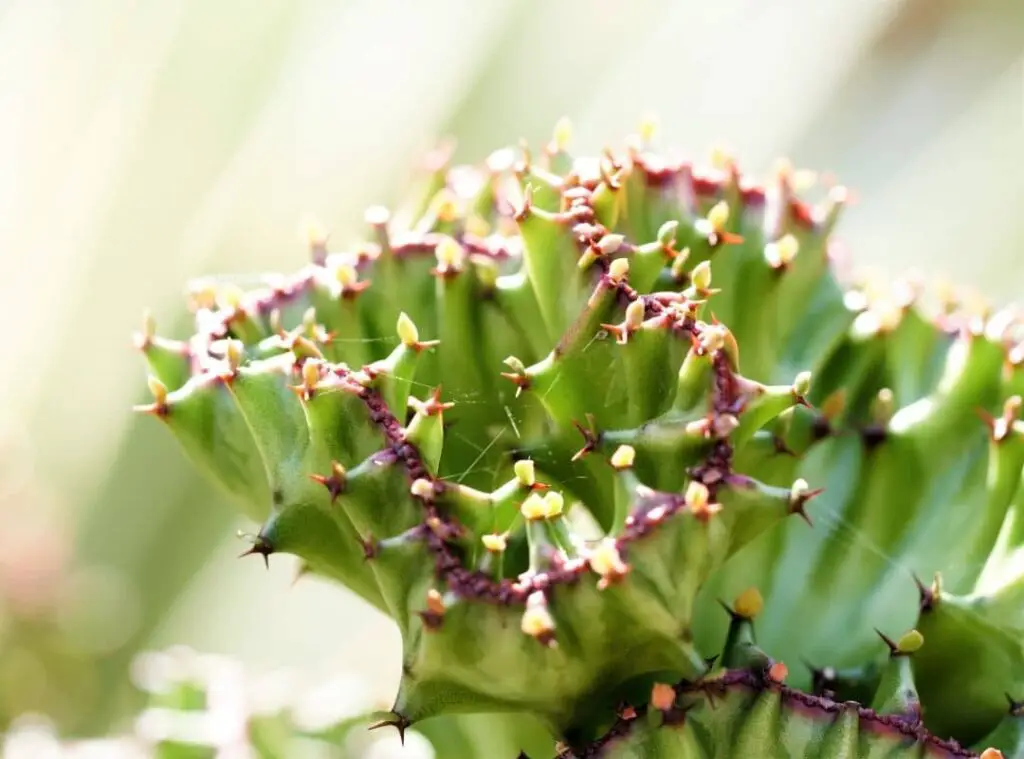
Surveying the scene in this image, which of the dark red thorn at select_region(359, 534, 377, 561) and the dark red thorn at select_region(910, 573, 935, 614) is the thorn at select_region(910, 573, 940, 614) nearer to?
the dark red thorn at select_region(910, 573, 935, 614)

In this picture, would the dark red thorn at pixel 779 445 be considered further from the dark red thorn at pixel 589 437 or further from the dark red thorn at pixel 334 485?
the dark red thorn at pixel 334 485

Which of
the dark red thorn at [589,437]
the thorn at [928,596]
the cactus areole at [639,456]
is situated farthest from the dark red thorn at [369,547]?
the thorn at [928,596]

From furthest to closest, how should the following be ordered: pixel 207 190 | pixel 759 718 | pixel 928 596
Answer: pixel 207 190 → pixel 928 596 → pixel 759 718

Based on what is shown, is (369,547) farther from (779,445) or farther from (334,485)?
(779,445)

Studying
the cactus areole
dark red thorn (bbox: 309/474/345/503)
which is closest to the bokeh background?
the cactus areole

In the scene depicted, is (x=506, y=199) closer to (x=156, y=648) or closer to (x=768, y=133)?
(x=156, y=648)

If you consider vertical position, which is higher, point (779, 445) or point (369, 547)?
point (779, 445)

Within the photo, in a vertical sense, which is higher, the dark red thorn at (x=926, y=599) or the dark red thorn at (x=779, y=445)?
the dark red thorn at (x=779, y=445)

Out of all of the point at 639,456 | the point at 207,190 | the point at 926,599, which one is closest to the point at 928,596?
the point at 926,599
